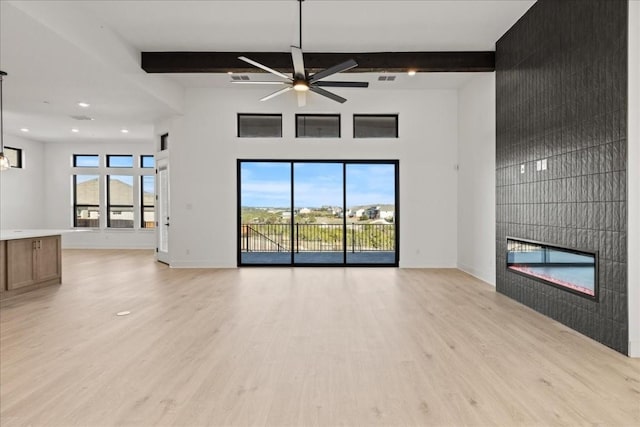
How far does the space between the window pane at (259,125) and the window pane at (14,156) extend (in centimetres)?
714

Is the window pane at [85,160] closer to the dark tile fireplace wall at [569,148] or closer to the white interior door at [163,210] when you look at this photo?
the white interior door at [163,210]

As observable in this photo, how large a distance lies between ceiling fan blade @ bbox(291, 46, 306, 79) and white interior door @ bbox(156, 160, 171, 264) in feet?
15.7

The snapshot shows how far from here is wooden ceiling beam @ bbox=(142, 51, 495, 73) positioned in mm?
5895

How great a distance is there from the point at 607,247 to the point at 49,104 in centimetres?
893

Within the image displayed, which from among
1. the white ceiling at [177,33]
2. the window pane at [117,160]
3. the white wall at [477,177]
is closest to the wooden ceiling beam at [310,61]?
the white ceiling at [177,33]

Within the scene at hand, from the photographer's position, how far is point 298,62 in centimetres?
409

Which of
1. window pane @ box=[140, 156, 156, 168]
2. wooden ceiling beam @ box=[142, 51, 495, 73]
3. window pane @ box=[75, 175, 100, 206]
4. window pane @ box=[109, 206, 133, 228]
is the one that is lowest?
window pane @ box=[109, 206, 133, 228]

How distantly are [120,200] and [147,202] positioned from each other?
841 millimetres

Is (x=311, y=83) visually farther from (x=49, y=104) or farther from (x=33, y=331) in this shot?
(x=49, y=104)

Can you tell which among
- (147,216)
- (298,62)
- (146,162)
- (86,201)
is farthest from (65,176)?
(298,62)

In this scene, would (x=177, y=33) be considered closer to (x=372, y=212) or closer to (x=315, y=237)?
(x=315, y=237)

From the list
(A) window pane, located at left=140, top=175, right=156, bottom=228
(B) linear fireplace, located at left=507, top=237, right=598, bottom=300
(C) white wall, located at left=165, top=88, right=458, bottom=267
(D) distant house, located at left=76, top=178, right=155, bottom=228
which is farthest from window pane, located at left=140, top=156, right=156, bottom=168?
(B) linear fireplace, located at left=507, top=237, right=598, bottom=300

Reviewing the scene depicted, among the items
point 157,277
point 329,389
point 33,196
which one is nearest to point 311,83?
point 329,389

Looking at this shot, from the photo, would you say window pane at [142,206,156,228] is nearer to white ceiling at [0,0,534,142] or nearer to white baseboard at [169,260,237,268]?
white baseboard at [169,260,237,268]
